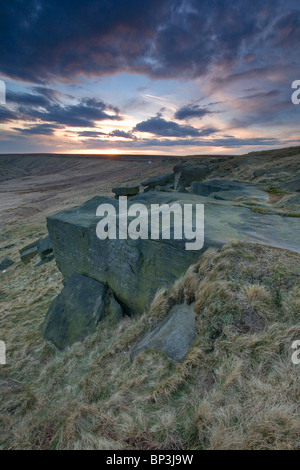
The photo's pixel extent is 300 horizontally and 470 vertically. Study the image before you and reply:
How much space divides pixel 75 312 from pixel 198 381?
12.2ft

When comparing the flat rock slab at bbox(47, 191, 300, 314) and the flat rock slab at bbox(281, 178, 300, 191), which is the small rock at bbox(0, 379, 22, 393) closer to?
the flat rock slab at bbox(47, 191, 300, 314)

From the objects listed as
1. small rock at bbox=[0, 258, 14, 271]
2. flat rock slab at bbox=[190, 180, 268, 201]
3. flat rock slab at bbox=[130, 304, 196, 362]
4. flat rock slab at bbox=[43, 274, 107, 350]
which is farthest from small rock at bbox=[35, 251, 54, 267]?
flat rock slab at bbox=[130, 304, 196, 362]

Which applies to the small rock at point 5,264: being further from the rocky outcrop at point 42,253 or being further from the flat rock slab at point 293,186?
the flat rock slab at point 293,186

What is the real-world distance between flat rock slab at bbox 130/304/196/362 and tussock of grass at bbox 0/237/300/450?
0.48 feet

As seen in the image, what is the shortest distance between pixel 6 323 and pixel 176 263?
19.0 ft

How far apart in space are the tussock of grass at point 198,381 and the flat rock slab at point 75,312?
1.86ft

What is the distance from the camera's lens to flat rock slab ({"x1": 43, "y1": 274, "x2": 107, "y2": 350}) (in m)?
5.36

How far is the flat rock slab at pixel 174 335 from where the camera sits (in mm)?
3295

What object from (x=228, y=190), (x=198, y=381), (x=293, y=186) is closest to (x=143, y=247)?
(x=198, y=381)

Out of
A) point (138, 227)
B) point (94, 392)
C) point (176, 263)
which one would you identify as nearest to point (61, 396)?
point (94, 392)

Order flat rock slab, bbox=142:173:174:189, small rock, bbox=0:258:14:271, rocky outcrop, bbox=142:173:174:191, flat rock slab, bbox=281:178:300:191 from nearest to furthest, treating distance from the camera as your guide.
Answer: flat rock slab, bbox=281:178:300:191 < small rock, bbox=0:258:14:271 < rocky outcrop, bbox=142:173:174:191 < flat rock slab, bbox=142:173:174:189

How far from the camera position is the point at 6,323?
7.00m

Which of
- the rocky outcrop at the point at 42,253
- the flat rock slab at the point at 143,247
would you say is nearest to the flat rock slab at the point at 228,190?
the flat rock slab at the point at 143,247
